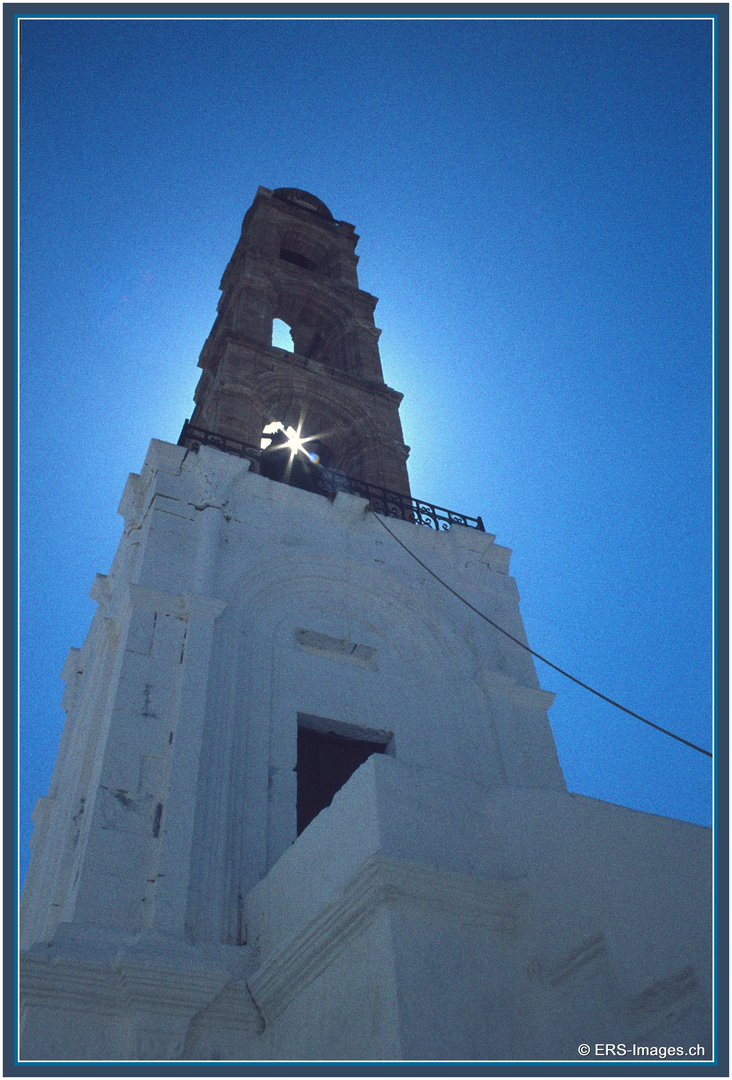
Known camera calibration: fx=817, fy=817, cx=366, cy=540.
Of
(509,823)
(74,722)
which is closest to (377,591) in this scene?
(74,722)

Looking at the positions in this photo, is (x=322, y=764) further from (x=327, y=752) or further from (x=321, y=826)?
(x=321, y=826)

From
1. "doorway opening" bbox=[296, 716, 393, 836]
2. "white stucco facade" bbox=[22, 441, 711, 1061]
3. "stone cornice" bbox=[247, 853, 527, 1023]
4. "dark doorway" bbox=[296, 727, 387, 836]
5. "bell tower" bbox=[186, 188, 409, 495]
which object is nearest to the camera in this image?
"white stucco facade" bbox=[22, 441, 711, 1061]

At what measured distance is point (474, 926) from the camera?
17.9 ft

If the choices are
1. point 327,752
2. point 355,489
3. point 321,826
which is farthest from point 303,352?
point 321,826

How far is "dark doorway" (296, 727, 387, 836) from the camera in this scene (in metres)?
8.39

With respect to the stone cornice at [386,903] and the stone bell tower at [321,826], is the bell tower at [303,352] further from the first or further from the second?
the stone cornice at [386,903]

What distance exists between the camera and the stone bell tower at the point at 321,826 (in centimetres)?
507

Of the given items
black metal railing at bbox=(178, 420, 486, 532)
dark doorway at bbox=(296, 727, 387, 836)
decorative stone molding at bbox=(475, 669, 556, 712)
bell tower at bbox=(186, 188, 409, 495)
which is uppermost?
bell tower at bbox=(186, 188, 409, 495)

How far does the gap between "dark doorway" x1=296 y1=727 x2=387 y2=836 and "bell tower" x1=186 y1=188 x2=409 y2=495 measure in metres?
6.71

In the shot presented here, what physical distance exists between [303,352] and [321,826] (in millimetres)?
15891

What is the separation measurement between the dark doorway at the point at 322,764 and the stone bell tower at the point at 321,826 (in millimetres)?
24

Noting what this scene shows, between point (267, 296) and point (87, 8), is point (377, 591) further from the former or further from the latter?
point (267, 296)

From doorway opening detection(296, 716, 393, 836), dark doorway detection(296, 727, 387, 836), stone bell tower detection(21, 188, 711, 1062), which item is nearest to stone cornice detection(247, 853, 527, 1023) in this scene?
stone bell tower detection(21, 188, 711, 1062)

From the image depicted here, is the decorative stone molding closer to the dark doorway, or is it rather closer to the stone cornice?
the dark doorway
